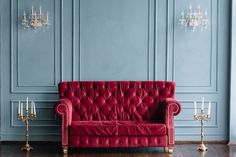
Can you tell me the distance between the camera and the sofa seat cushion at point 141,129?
210 inches

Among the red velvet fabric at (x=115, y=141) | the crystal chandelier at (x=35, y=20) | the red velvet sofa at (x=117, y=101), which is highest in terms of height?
the crystal chandelier at (x=35, y=20)

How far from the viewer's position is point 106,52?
6141 millimetres

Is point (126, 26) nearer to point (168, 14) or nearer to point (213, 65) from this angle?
point (168, 14)

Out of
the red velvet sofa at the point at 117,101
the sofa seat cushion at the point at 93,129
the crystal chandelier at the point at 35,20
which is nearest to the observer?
the sofa seat cushion at the point at 93,129

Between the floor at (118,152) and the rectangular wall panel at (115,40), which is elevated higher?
the rectangular wall panel at (115,40)

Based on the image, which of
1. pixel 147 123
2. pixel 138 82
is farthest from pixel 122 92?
pixel 147 123

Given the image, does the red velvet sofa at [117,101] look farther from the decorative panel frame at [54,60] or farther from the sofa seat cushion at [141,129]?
the decorative panel frame at [54,60]

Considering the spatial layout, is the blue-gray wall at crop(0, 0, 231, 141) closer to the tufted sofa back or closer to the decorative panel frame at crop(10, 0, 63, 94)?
the decorative panel frame at crop(10, 0, 63, 94)

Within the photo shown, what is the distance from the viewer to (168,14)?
612 cm

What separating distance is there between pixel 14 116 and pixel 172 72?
2.24m

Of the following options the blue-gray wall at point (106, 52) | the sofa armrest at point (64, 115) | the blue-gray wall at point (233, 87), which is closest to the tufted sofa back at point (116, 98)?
the blue-gray wall at point (106, 52)

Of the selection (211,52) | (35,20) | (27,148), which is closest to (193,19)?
(211,52)

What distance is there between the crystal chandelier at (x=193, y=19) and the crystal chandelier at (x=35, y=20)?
1.84 metres

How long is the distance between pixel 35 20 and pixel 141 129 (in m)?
2.07
